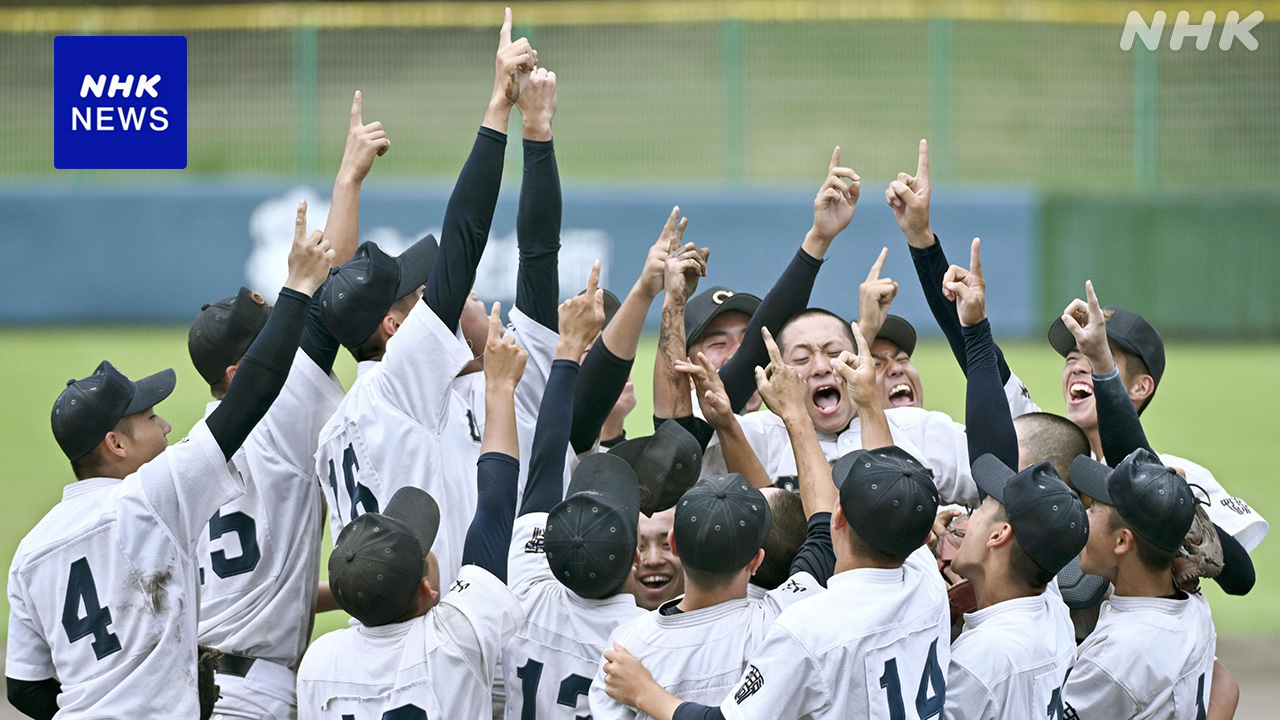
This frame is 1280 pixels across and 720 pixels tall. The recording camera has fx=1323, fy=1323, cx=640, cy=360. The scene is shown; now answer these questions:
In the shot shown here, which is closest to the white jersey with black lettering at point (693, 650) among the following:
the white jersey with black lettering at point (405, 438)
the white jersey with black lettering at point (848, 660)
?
the white jersey with black lettering at point (848, 660)

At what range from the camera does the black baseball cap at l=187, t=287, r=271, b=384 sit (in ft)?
13.2

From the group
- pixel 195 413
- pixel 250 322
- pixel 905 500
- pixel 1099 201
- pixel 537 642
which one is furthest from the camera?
pixel 1099 201

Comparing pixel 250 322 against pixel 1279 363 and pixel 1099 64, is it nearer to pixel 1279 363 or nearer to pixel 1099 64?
pixel 1279 363

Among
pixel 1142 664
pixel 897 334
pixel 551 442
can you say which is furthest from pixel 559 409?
pixel 897 334

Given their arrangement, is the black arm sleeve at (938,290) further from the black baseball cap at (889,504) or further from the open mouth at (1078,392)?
the black baseball cap at (889,504)

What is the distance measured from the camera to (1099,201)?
15.9 m

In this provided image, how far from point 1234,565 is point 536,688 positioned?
2.08 metres

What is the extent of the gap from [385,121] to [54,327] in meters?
5.29

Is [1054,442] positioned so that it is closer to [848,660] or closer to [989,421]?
[989,421]

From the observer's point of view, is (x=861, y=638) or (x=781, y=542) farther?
(x=781, y=542)

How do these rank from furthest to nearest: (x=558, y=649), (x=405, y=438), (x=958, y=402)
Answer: (x=958, y=402) < (x=405, y=438) < (x=558, y=649)

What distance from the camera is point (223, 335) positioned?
4027 millimetres

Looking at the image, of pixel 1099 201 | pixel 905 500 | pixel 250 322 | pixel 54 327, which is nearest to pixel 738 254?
pixel 1099 201

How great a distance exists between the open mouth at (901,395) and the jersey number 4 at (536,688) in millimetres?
2306
